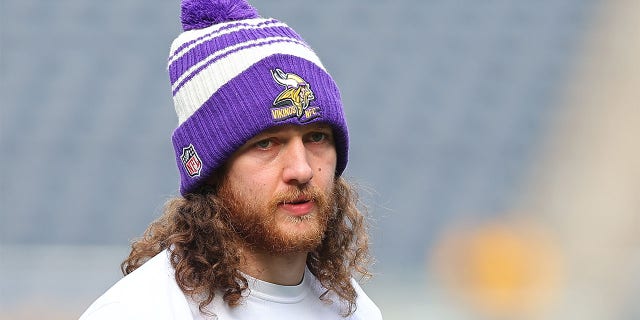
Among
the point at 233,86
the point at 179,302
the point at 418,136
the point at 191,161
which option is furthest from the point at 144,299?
the point at 418,136

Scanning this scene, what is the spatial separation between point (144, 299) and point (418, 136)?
7073 millimetres

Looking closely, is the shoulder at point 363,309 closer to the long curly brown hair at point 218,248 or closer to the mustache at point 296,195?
the long curly brown hair at point 218,248

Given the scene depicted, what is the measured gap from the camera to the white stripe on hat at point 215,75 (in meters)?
2.39

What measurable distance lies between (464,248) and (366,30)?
2.55 meters

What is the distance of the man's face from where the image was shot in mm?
2354

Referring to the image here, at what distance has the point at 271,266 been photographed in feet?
8.07

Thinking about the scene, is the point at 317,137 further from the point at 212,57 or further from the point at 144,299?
the point at 144,299


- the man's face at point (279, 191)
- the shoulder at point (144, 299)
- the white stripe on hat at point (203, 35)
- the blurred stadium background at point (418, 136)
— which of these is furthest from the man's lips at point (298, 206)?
the blurred stadium background at point (418, 136)

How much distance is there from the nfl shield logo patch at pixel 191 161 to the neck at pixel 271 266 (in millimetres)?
211

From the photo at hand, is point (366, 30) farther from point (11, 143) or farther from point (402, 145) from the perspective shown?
point (11, 143)

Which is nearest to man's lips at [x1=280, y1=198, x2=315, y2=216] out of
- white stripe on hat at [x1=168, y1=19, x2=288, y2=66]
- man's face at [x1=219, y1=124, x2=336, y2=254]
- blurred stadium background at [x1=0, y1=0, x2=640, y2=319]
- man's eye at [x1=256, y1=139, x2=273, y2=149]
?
man's face at [x1=219, y1=124, x2=336, y2=254]

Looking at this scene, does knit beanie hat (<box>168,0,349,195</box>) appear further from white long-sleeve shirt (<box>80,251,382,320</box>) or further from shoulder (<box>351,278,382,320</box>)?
shoulder (<box>351,278,382,320</box>)

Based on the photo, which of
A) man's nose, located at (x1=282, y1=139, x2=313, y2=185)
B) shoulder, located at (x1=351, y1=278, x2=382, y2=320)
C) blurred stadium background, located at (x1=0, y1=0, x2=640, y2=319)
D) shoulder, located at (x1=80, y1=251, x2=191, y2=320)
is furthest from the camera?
blurred stadium background, located at (x1=0, y1=0, x2=640, y2=319)

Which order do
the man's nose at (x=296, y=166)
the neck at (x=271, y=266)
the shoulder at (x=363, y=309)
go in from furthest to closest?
1. the shoulder at (x=363, y=309)
2. the neck at (x=271, y=266)
3. the man's nose at (x=296, y=166)
